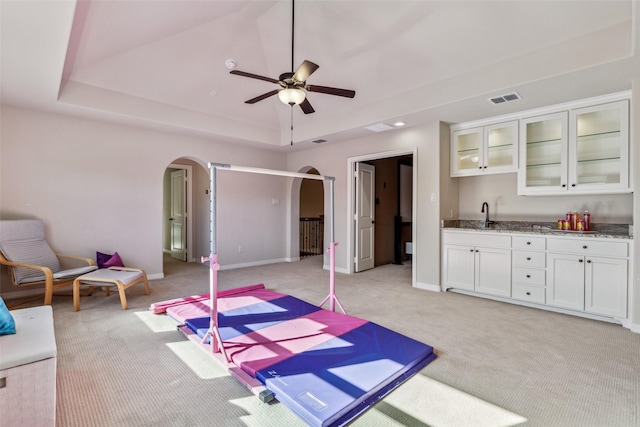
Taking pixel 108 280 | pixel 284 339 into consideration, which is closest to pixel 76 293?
pixel 108 280

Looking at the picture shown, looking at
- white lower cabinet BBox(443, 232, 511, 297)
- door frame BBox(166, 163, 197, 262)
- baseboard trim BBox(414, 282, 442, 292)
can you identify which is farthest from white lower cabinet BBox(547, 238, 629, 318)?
door frame BBox(166, 163, 197, 262)

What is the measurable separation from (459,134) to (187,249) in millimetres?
5899

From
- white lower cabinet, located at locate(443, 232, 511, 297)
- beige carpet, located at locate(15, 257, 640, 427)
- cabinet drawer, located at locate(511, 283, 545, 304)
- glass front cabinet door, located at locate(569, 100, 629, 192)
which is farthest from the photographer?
white lower cabinet, located at locate(443, 232, 511, 297)

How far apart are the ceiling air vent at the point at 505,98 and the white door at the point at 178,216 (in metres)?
6.08

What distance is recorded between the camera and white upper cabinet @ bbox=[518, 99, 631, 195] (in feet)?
11.3

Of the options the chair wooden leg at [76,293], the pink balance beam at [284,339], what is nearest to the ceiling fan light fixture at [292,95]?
the pink balance beam at [284,339]

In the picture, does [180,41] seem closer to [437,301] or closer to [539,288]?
[437,301]

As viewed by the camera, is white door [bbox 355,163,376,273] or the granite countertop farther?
white door [bbox 355,163,376,273]

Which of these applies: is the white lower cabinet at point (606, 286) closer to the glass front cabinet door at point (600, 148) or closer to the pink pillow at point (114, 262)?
the glass front cabinet door at point (600, 148)

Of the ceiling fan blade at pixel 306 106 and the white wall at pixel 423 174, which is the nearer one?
the ceiling fan blade at pixel 306 106

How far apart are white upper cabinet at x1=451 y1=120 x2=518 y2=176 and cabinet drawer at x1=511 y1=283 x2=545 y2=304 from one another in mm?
1514

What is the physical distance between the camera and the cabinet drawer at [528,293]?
146 inches

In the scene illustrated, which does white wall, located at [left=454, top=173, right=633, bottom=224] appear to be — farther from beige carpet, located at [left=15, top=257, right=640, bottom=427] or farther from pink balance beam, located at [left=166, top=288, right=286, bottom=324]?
pink balance beam, located at [left=166, top=288, right=286, bottom=324]

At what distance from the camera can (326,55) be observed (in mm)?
4195
